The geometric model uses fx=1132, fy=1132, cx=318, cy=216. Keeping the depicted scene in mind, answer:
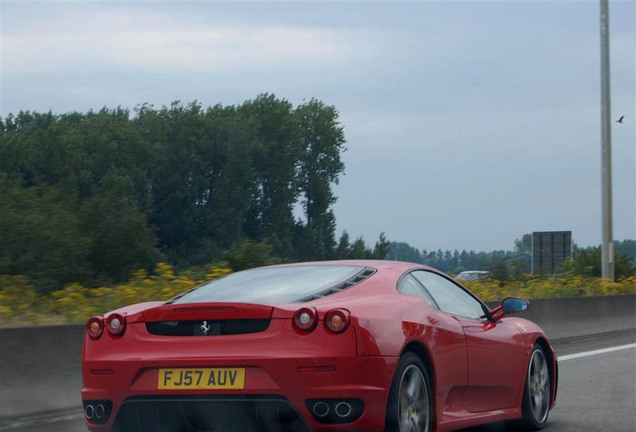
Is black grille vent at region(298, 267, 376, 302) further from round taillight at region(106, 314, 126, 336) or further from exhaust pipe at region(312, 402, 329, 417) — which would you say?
round taillight at region(106, 314, 126, 336)

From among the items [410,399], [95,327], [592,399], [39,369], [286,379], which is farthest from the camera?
[592,399]

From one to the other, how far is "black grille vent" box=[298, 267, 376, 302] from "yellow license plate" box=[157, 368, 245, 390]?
24.6 inches

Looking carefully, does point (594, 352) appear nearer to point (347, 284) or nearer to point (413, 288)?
point (413, 288)

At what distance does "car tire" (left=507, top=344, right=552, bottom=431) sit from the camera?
8391 mm

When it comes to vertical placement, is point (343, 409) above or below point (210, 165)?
below

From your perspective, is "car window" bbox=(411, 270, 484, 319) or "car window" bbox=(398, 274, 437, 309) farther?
"car window" bbox=(411, 270, 484, 319)

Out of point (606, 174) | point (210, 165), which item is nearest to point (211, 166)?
point (210, 165)

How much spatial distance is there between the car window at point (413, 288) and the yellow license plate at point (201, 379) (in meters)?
1.36

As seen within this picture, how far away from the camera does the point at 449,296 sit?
7688mm

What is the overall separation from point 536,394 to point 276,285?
277 cm

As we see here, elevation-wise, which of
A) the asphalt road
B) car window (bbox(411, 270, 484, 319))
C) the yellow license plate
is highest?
car window (bbox(411, 270, 484, 319))

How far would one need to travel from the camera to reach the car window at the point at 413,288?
7.05 meters

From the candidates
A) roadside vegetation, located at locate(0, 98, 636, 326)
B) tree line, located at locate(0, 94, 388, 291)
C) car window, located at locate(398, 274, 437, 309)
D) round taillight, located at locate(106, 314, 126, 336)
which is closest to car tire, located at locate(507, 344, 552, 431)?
car window, located at locate(398, 274, 437, 309)

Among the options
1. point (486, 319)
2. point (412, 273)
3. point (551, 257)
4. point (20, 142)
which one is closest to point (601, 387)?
point (486, 319)
